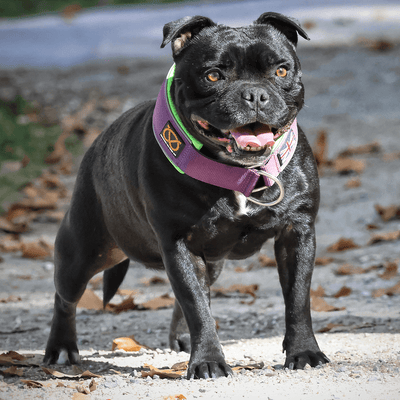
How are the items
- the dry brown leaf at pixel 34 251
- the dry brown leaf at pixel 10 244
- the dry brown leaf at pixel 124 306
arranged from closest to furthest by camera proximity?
the dry brown leaf at pixel 124 306 → the dry brown leaf at pixel 34 251 → the dry brown leaf at pixel 10 244

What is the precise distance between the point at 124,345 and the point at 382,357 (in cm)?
164

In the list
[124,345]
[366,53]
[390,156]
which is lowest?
Answer: [124,345]

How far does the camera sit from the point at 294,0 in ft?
49.8

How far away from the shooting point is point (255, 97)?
301 centimetres

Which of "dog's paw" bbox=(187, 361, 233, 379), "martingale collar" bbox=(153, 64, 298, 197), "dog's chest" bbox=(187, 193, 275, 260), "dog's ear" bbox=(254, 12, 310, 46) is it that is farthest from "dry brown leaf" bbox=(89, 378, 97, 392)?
"dog's ear" bbox=(254, 12, 310, 46)

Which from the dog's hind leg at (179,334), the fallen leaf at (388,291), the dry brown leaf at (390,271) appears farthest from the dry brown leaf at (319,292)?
the dog's hind leg at (179,334)

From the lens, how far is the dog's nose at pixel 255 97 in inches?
119

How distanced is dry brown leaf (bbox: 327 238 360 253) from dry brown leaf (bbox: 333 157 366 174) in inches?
89.6

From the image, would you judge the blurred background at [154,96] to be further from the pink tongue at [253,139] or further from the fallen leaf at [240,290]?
the pink tongue at [253,139]

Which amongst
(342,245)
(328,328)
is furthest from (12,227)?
(328,328)

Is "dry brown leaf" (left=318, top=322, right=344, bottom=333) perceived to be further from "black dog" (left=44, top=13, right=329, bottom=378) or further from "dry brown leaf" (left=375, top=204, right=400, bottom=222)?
"dry brown leaf" (left=375, top=204, right=400, bottom=222)

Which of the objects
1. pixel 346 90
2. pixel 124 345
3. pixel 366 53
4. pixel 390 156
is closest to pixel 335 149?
pixel 390 156

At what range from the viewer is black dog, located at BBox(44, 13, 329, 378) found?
312 centimetres

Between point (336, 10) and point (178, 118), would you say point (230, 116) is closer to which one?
point (178, 118)
